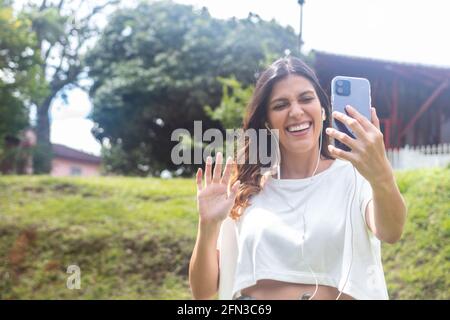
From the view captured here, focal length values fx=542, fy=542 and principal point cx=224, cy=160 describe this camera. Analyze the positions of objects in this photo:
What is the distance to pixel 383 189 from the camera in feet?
2.15

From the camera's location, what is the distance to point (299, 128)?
0.79 meters

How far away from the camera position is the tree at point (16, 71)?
2.59 m

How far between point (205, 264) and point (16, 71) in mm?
2345

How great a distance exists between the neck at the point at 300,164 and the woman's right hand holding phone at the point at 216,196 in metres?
0.11

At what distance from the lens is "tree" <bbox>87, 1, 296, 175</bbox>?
3.52 meters

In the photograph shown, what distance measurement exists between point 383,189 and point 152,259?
2.76 m

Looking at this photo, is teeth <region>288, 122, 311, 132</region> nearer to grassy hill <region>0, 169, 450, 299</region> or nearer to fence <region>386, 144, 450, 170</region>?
grassy hill <region>0, 169, 450, 299</region>

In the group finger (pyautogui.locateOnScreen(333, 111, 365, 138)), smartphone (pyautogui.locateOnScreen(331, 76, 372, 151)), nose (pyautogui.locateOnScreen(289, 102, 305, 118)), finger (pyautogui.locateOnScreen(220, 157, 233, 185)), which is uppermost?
smartphone (pyautogui.locateOnScreen(331, 76, 372, 151))

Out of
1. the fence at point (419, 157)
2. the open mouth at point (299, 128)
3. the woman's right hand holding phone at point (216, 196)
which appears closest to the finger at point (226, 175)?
the woman's right hand holding phone at point (216, 196)

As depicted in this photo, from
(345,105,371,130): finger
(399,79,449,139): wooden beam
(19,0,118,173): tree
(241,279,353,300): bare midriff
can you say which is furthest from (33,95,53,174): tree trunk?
(399,79,449,139): wooden beam

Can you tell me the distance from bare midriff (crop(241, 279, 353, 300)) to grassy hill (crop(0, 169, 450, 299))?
2.11m

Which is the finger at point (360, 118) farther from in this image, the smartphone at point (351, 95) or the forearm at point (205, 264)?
the forearm at point (205, 264)
